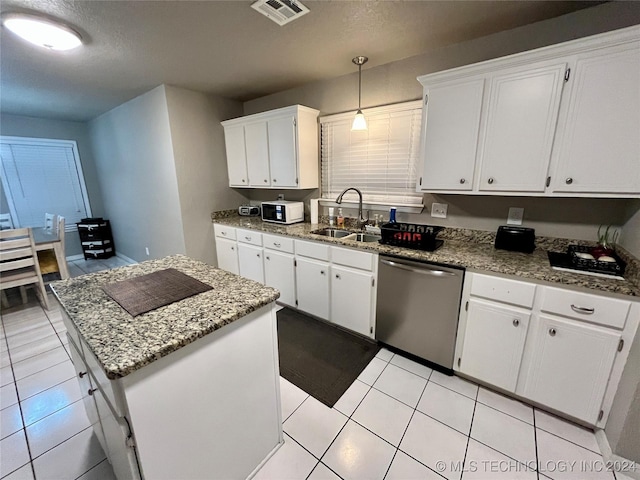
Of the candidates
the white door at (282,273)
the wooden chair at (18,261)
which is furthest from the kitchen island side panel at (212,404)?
the wooden chair at (18,261)

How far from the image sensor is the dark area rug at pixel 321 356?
6.21 feet

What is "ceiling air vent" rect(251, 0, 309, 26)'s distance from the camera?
1.53m

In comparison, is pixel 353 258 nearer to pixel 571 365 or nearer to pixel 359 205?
pixel 359 205

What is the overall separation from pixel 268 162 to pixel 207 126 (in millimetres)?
1002

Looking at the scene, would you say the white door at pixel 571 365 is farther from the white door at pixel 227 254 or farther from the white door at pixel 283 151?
the white door at pixel 227 254

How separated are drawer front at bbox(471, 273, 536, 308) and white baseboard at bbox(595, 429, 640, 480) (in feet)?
2.58

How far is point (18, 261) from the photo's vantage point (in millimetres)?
2797

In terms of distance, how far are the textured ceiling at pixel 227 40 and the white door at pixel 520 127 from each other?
18.0 inches

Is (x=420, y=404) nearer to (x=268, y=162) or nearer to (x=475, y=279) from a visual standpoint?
(x=475, y=279)

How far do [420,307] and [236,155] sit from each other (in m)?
2.84

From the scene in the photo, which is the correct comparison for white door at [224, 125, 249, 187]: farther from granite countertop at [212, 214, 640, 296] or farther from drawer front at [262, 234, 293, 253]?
granite countertop at [212, 214, 640, 296]

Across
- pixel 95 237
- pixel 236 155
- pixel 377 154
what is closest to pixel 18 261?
pixel 95 237

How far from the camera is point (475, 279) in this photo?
5.58 feet

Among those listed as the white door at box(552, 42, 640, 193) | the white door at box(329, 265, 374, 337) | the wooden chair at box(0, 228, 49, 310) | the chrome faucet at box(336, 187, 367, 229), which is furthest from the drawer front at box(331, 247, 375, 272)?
the wooden chair at box(0, 228, 49, 310)
